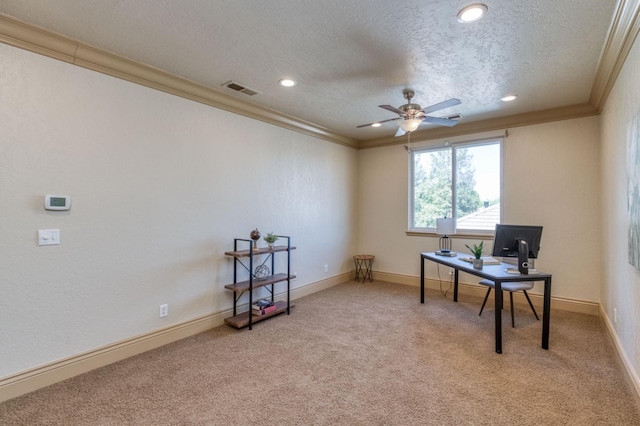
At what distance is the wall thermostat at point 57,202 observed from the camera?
2293 millimetres

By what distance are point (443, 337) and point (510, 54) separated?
2.70 meters

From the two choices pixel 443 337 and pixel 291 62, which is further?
pixel 443 337

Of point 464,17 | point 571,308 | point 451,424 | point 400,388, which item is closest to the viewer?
point 451,424

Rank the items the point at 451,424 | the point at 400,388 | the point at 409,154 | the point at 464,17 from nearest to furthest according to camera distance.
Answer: the point at 451,424 < the point at 464,17 < the point at 400,388 < the point at 409,154

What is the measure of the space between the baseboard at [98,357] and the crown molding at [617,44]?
4.18 meters

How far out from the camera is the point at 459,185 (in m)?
4.84

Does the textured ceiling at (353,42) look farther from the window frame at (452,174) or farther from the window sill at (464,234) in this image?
the window sill at (464,234)

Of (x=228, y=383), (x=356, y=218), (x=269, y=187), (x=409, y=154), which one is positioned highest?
(x=409, y=154)

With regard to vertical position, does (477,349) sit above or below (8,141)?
below

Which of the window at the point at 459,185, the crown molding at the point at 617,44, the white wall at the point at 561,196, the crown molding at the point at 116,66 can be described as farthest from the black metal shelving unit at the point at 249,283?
the crown molding at the point at 617,44

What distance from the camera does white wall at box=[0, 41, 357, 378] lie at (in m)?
2.19

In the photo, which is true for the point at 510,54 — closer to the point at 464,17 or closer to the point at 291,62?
the point at 464,17

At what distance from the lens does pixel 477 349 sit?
2.85 metres

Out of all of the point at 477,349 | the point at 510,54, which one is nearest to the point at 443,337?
the point at 477,349
